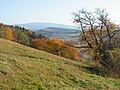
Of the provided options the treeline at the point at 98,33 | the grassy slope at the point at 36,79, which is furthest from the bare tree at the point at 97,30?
the grassy slope at the point at 36,79

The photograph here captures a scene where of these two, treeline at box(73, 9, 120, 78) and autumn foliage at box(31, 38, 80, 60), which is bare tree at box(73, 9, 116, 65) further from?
autumn foliage at box(31, 38, 80, 60)

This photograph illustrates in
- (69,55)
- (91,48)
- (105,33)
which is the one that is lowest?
(69,55)

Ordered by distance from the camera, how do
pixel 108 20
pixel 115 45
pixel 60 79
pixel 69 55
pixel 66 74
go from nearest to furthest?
pixel 60 79 < pixel 66 74 < pixel 115 45 < pixel 108 20 < pixel 69 55

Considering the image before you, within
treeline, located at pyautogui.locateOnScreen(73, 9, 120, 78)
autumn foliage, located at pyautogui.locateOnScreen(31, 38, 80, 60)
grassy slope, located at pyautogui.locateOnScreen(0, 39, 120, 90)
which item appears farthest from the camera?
autumn foliage, located at pyautogui.locateOnScreen(31, 38, 80, 60)

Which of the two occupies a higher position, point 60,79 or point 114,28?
point 114,28

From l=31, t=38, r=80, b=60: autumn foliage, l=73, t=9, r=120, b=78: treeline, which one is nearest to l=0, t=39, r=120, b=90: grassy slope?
l=73, t=9, r=120, b=78: treeline

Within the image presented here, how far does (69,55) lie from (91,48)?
46.8 metres

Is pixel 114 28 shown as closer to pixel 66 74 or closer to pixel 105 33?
pixel 105 33

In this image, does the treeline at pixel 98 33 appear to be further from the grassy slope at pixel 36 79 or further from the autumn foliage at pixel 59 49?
the autumn foliage at pixel 59 49

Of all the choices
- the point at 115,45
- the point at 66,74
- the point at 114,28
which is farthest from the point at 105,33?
the point at 66,74

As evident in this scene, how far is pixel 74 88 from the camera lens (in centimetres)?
1552

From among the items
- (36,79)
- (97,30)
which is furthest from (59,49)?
(36,79)

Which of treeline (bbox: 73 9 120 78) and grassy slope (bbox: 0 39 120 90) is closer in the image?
grassy slope (bbox: 0 39 120 90)

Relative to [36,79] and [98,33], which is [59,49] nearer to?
[98,33]
